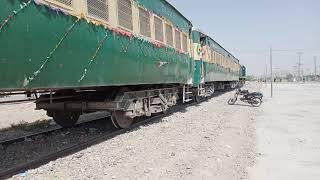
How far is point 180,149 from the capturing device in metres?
8.02

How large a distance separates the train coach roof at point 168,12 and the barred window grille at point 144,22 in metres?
0.19

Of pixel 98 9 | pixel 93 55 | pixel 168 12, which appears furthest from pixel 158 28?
pixel 93 55

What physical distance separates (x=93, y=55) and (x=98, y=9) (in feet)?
2.94

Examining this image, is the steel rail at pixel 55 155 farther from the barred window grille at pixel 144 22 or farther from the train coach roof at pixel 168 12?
the train coach roof at pixel 168 12

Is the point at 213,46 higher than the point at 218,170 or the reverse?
higher

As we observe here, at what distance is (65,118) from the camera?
34.7ft

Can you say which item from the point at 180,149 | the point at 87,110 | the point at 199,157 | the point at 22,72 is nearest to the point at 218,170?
the point at 199,157

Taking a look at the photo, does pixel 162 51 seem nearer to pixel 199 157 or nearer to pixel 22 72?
pixel 199 157

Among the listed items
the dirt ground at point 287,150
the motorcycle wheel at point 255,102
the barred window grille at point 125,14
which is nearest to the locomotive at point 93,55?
the barred window grille at point 125,14

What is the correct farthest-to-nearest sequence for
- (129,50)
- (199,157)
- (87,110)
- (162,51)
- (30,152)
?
(162,51) < (87,110) < (129,50) < (30,152) < (199,157)

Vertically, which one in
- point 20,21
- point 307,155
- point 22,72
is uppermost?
point 20,21

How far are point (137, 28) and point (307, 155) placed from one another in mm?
4822

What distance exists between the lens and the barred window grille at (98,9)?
702 centimetres

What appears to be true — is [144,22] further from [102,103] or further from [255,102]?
[255,102]
